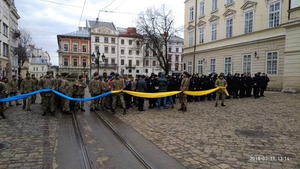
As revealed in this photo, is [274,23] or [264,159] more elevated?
[274,23]

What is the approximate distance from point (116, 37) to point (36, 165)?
252 ft

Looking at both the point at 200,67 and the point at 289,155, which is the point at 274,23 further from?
the point at 289,155

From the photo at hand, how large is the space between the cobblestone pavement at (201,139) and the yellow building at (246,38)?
45.1 feet

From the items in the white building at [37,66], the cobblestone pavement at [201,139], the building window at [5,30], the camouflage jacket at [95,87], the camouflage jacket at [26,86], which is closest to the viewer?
the cobblestone pavement at [201,139]

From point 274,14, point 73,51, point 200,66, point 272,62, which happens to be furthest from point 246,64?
point 73,51

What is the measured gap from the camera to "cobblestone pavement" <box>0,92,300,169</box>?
5016 millimetres

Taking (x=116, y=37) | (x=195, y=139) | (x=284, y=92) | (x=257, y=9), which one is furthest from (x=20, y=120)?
(x=116, y=37)

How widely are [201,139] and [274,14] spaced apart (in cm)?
2328

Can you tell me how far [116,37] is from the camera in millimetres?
78688

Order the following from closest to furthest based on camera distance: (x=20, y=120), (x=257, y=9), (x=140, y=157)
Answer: (x=140, y=157)
(x=20, y=120)
(x=257, y=9)

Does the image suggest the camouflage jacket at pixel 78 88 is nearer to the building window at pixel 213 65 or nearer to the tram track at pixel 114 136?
the tram track at pixel 114 136

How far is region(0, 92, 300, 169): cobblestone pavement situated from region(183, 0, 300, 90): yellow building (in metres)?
13.7

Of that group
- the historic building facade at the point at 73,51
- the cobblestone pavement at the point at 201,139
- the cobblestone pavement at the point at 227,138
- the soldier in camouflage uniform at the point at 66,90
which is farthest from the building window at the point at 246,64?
the historic building facade at the point at 73,51

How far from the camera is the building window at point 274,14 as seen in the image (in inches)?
938
